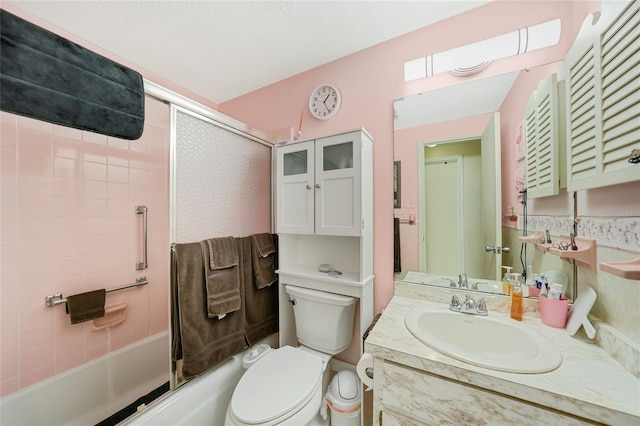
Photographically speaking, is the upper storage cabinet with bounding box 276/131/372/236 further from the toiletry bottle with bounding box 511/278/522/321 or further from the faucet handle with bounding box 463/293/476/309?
the toiletry bottle with bounding box 511/278/522/321

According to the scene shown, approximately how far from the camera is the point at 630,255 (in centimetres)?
67

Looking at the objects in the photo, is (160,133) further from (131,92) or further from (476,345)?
(476,345)

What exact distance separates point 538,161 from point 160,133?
251cm

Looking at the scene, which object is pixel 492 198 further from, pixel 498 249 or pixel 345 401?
pixel 345 401

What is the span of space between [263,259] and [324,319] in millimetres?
573

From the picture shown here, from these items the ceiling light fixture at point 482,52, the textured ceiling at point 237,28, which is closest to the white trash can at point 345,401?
the ceiling light fixture at point 482,52

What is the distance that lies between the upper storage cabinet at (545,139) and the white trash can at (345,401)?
1341 mm

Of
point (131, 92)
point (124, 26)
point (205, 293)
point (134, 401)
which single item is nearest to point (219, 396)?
point (205, 293)

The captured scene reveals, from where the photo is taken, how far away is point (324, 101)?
5.27 feet

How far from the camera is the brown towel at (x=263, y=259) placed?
1.51 m

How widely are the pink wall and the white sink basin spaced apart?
373 millimetres

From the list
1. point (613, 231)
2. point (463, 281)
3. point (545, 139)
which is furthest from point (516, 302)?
point (545, 139)

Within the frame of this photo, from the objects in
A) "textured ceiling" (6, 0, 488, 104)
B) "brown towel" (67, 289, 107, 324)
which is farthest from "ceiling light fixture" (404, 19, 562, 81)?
"brown towel" (67, 289, 107, 324)

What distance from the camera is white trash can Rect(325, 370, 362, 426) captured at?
1163 millimetres
